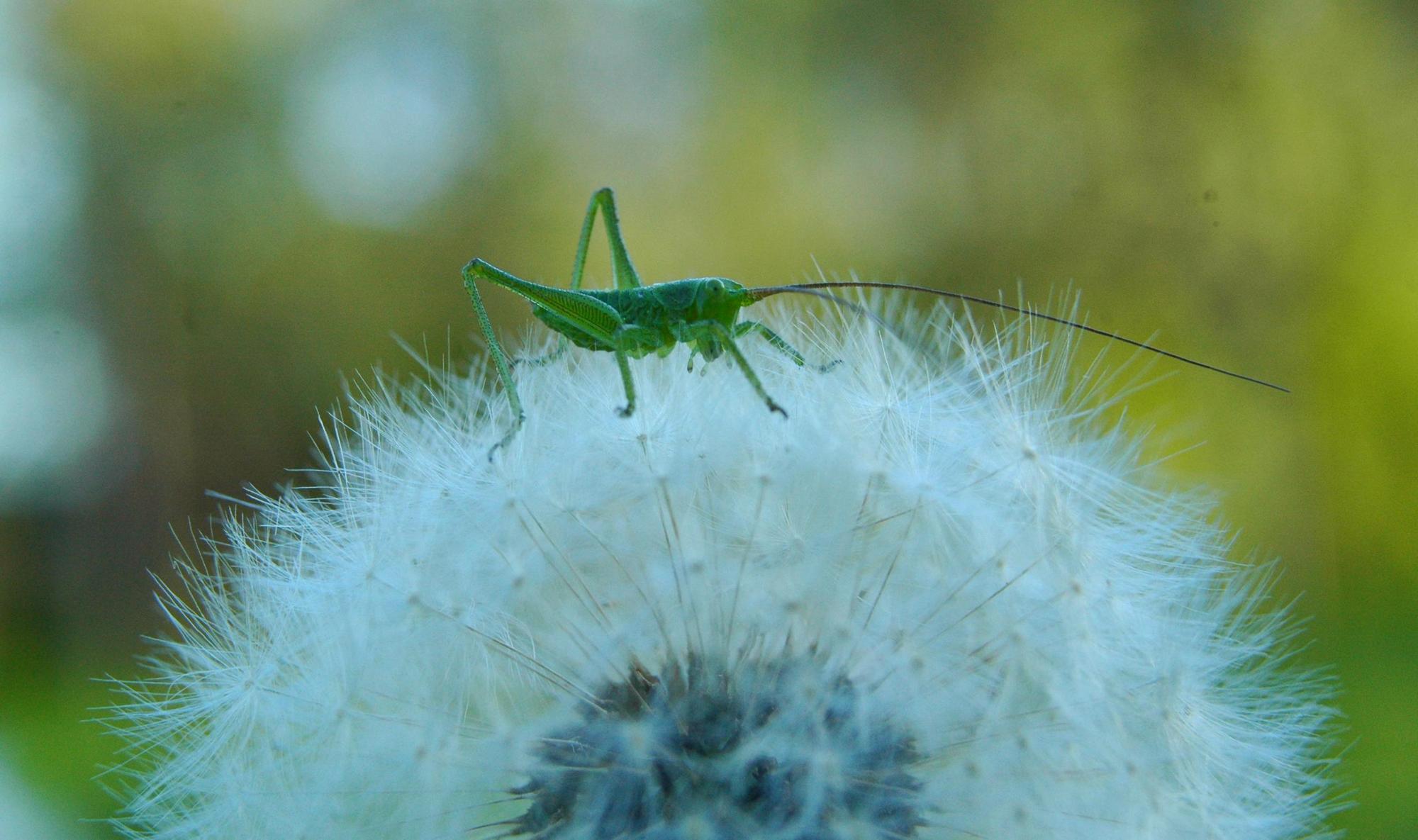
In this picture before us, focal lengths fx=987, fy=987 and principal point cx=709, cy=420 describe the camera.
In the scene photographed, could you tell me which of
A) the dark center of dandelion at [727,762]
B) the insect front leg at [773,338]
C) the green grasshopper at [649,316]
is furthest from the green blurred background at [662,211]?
the dark center of dandelion at [727,762]

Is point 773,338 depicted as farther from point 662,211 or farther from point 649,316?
point 662,211

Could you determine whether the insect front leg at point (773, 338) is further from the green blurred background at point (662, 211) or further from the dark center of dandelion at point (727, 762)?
the green blurred background at point (662, 211)

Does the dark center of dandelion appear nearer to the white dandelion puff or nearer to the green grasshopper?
the white dandelion puff

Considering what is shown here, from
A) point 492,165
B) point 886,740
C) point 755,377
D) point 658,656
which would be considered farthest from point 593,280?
point 492,165

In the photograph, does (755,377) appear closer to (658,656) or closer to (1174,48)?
(658,656)

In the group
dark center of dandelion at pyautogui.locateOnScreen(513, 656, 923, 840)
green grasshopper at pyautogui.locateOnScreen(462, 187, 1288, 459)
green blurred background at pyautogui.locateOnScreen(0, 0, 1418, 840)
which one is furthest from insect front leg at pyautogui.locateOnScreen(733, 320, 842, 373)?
green blurred background at pyautogui.locateOnScreen(0, 0, 1418, 840)
